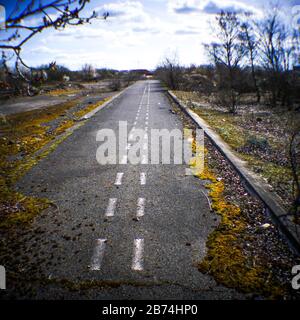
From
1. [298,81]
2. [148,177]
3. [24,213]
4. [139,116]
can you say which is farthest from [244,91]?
[24,213]

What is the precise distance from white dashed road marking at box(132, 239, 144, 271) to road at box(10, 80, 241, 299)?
0.05 ft

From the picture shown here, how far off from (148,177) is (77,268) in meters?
3.82

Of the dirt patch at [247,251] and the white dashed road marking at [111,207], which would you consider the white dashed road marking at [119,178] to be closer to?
the white dashed road marking at [111,207]

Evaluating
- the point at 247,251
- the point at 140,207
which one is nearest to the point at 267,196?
the point at 247,251

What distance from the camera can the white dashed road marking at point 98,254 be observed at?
4.09 meters

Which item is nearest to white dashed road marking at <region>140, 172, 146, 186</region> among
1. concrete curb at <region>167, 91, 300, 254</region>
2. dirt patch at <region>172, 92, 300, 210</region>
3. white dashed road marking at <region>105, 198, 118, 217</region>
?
white dashed road marking at <region>105, 198, 118, 217</region>

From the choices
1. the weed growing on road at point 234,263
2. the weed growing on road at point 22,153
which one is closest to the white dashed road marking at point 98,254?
the weed growing on road at point 234,263

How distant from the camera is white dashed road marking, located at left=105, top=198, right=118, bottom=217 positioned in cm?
561

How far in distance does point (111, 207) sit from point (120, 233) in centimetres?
104

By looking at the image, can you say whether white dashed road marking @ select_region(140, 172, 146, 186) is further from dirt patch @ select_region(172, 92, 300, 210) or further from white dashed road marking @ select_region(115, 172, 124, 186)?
dirt patch @ select_region(172, 92, 300, 210)

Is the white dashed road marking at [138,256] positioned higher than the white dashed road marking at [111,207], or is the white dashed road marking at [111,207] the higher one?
the white dashed road marking at [111,207]

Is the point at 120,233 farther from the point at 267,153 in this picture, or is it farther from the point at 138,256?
the point at 267,153

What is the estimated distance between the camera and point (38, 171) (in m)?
8.19

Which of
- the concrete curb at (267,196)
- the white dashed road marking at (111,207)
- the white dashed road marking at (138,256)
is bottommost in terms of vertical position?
the white dashed road marking at (138,256)
